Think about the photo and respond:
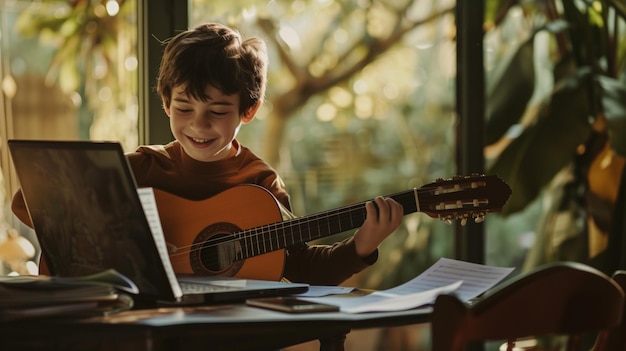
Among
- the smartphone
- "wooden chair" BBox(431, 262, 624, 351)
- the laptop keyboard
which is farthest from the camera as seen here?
the laptop keyboard

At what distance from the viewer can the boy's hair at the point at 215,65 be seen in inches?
75.0

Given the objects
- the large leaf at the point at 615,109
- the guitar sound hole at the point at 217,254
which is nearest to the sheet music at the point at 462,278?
the guitar sound hole at the point at 217,254

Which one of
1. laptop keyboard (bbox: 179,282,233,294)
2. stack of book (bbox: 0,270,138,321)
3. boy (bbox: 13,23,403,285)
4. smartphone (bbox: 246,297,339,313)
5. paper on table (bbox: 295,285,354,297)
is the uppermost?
boy (bbox: 13,23,403,285)

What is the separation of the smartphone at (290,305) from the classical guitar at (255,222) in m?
0.28

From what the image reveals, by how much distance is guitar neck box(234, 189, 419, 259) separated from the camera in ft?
5.98

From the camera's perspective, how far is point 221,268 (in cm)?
183

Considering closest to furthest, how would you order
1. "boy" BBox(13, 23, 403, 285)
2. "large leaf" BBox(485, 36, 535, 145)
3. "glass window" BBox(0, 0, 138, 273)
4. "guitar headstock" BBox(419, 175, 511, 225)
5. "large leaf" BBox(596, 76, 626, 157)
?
"guitar headstock" BBox(419, 175, 511, 225)
"boy" BBox(13, 23, 403, 285)
"glass window" BBox(0, 0, 138, 273)
"large leaf" BBox(596, 76, 626, 157)
"large leaf" BBox(485, 36, 535, 145)

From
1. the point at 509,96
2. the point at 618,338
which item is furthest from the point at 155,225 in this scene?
the point at 509,96

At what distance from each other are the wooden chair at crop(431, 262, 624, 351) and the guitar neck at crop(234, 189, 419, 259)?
53cm

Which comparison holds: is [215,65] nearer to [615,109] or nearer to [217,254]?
[217,254]

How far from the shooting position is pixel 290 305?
1454 millimetres

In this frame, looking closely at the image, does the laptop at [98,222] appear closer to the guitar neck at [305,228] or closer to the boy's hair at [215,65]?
the guitar neck at [305,228]

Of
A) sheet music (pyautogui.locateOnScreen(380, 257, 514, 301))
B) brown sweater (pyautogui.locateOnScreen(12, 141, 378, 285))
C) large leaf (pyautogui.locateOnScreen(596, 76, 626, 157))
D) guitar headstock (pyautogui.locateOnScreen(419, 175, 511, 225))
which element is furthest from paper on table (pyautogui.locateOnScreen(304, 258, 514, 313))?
large leaf (pyautogui.locateOnScreen(596, 76, 626, 157))

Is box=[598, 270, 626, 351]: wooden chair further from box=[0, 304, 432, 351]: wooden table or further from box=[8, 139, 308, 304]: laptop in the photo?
box=[8, 139, 308, 304]: laptop
